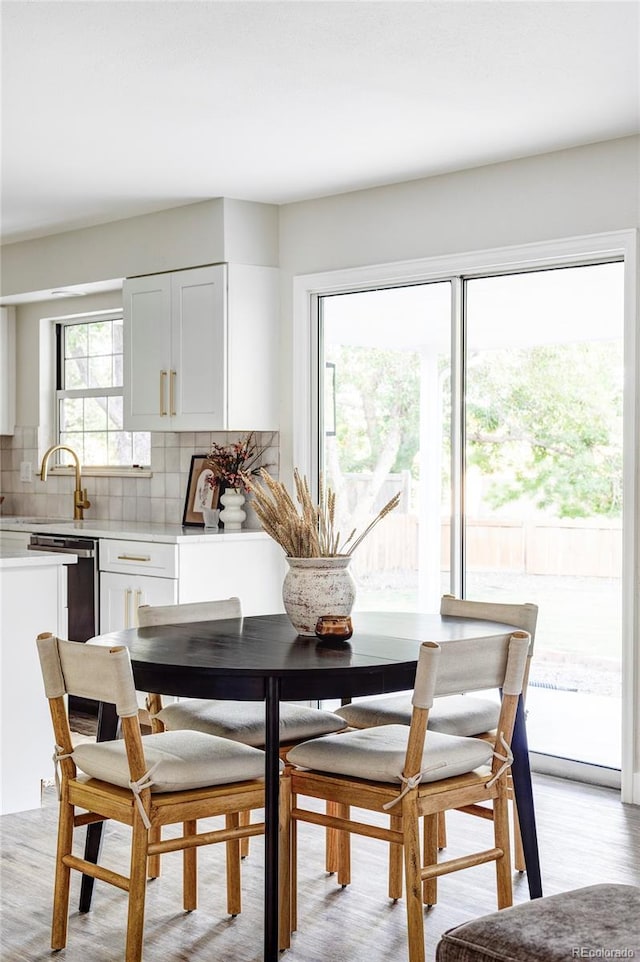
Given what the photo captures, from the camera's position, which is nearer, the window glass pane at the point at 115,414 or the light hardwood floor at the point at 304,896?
the light hardwood floor at the point at 304,896

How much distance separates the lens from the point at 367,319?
17.7 feet

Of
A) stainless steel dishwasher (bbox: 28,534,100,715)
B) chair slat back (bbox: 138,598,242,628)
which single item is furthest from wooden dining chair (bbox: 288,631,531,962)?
stainless steel dishwasher (bbox: 28,534,100,715)

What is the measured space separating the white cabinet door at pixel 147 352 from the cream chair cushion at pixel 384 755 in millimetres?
3087

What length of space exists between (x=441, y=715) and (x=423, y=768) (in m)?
0.49

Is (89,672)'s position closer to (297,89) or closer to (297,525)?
(297,525)

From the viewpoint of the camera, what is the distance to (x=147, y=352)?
5.87 metres

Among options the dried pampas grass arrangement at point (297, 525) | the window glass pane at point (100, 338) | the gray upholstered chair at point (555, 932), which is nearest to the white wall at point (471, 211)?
the window glass pane at point (100, 338)

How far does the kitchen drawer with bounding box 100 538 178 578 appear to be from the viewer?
5238 mm

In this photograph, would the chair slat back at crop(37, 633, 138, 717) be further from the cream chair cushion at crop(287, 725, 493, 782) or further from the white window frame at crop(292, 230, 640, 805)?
the white window frame at crop(292, 230, 640, 805)

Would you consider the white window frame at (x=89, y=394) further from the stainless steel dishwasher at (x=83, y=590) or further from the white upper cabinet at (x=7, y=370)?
the stainless steel dishwasher at (x=83, y=590)

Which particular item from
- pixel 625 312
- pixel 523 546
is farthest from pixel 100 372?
pixel 625 312

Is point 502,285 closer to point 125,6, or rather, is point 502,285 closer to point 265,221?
point 265,221

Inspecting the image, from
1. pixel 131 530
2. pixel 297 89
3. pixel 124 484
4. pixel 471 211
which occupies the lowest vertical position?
pixel 131 530

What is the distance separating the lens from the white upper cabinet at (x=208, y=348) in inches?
215
